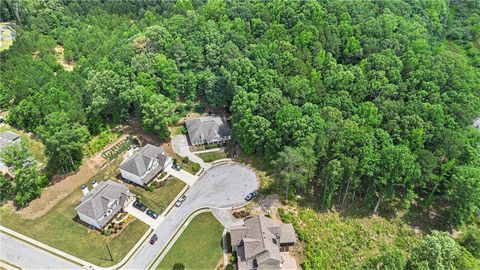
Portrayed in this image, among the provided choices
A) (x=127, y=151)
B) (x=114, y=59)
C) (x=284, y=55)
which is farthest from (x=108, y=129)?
(x=284, y=55)

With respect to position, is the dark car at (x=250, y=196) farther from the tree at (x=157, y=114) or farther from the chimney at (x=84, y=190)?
the chimney at (x=84, y=190)

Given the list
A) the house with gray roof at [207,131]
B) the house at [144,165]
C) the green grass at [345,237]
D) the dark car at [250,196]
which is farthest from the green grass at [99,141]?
the green grass at [345,237]

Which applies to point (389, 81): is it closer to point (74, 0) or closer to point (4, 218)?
point (4, 218)

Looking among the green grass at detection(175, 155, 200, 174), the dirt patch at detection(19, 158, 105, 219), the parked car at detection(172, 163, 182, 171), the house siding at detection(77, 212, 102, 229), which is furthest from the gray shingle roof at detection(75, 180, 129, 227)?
the green grass at detection(175, 155, 200, 174)

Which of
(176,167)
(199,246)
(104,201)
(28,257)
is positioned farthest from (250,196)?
(28,257)

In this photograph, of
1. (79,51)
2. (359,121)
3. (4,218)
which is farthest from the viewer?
(79,51)

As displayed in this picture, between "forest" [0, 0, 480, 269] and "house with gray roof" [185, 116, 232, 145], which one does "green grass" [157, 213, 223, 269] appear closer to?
"forest" [0, 0, 480, 269]
